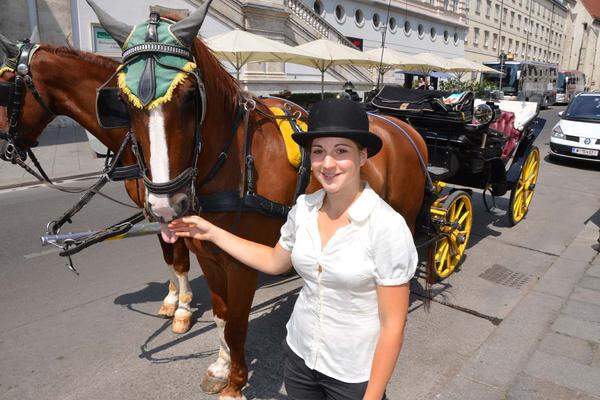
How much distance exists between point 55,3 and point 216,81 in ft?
52.6

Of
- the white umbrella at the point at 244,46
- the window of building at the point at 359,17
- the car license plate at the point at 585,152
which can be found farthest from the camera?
the window of building at the point at 359,17

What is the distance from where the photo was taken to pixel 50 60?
3119 mm

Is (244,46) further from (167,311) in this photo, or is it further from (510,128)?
(167,311)

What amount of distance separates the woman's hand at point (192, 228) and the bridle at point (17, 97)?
1781mm

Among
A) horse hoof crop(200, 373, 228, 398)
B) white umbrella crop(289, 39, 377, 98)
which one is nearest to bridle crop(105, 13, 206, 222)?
horse hoof crop(200, 373, 228, 398)

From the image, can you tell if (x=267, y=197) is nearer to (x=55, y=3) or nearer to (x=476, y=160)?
(x=476, y=160)

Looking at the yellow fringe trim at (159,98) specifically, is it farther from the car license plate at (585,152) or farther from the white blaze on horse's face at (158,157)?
the car license plate at (585,152)

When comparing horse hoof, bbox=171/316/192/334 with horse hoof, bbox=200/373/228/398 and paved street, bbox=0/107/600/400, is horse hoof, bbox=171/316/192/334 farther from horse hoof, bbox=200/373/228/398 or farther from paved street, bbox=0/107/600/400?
horse hoof, bbox=200/373/228/398

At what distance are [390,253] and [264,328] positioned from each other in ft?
7.99

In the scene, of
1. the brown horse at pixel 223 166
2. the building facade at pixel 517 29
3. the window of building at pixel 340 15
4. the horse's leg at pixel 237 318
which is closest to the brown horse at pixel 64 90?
the brown horse at pixel 223 166

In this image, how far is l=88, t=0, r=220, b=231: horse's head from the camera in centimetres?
194

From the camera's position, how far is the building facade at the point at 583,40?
77625 mm

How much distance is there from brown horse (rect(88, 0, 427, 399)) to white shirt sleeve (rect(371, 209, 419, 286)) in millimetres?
915

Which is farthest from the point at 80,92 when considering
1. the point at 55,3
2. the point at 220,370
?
the point at 55,3
